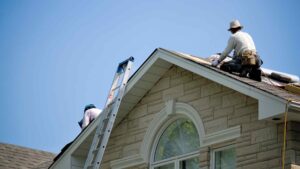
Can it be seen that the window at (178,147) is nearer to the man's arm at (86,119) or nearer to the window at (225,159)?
the window at (225,159)

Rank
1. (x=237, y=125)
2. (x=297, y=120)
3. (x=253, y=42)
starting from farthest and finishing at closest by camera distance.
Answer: (x=253, y=42), (x=237, y=125), (x=297, y=120)

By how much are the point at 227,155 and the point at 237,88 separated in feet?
3.92

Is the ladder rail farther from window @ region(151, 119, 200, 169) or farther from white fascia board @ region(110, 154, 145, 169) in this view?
window @ region(151, 119, 200, 169)

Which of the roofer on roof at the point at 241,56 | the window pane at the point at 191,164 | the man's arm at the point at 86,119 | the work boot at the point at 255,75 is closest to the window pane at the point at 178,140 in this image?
the window pane at the point at 191,164

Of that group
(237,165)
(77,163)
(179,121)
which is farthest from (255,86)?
(77,163)

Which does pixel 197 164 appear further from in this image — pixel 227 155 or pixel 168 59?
pixel 168 59

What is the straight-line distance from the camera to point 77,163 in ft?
51.1

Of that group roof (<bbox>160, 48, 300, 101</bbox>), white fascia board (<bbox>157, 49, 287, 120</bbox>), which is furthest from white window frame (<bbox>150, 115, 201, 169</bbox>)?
roof (<bbox>160, 48, 300, 101</bbox>)

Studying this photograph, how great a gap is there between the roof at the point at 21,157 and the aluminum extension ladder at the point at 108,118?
486cm

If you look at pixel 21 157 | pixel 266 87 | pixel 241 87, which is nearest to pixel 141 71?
pixel 241 87

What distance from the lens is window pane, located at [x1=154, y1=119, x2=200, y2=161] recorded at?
45.7ft

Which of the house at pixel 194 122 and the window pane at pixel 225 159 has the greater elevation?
the house at pixel 194 122

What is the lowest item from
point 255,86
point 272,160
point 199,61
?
point 272,160

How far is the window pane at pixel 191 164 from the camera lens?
13633mm
